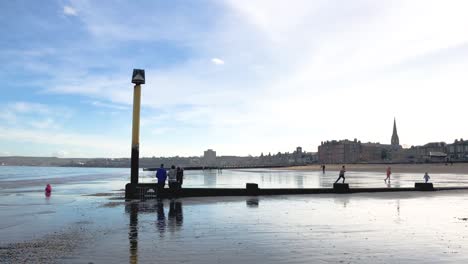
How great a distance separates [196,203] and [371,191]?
37.1 ft

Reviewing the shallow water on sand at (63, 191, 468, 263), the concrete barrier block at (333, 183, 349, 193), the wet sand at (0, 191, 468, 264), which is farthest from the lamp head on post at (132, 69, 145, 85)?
the concrete barrier block at (333, 183, 349, 193)

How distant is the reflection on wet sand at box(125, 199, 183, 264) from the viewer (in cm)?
904

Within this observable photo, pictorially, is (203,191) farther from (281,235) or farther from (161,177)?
(281,235)

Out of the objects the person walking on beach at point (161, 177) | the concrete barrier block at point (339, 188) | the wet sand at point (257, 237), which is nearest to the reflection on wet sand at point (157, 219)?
the wet sand at point (257, 237)

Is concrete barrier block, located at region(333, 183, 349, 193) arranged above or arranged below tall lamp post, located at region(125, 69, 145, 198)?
below

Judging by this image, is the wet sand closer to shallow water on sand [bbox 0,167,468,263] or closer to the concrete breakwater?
shallow water on sand [bbox 0,167,468,263]

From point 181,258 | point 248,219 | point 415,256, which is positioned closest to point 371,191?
point 248,219

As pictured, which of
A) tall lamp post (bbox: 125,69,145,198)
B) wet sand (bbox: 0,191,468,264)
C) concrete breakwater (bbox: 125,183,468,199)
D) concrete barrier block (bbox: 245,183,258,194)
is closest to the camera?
wet sand (bbox: 0,191,468,264)

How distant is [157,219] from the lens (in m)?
13.3

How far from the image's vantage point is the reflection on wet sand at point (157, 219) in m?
9.04

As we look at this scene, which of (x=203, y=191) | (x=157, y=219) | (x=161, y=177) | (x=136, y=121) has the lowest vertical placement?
(x=157, y=219)

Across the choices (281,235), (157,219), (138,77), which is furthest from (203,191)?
(281,235)

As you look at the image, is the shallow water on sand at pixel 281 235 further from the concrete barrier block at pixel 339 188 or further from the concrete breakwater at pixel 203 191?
the concrete barrier block at pixel 339 188

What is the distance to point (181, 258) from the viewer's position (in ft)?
25.4
